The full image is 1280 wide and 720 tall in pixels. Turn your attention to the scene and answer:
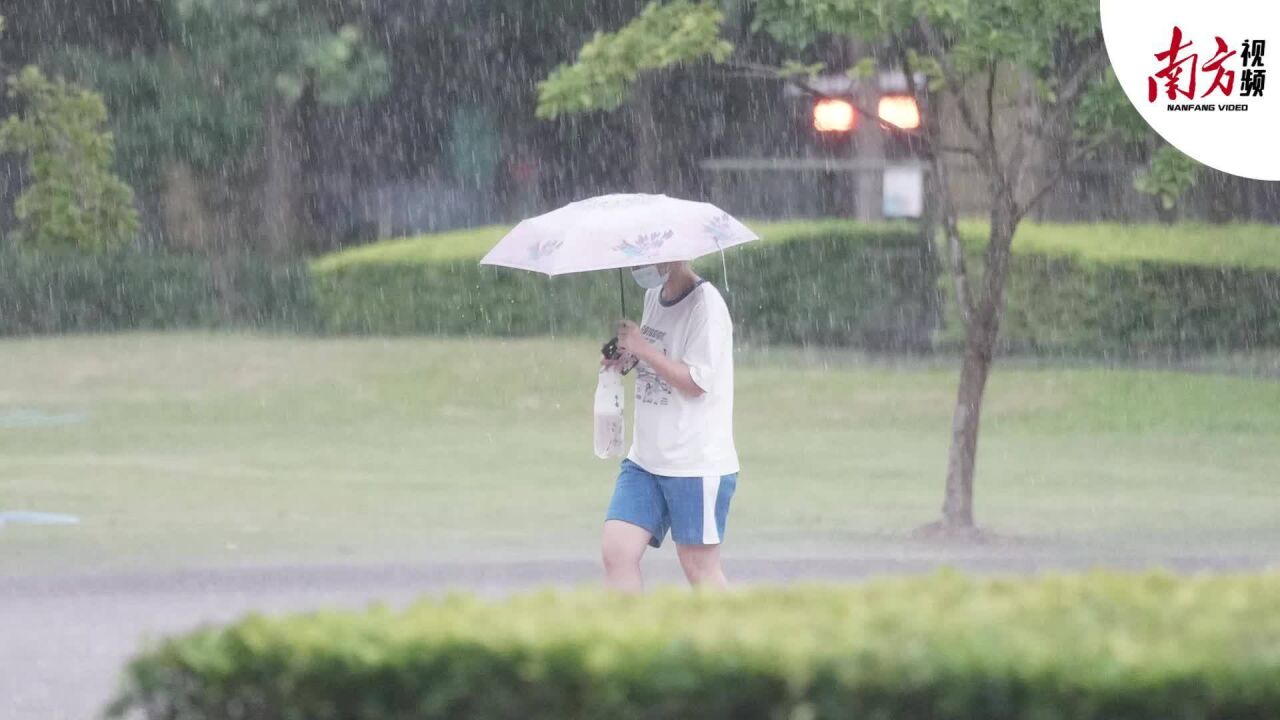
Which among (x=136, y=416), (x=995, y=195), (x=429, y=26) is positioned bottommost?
(x=136, y=416)

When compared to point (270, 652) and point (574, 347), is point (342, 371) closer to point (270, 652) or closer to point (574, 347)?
point (574, 347)

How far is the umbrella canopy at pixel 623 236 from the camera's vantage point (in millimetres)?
7086

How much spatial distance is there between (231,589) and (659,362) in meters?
3.68

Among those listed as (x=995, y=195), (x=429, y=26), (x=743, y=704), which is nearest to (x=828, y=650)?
(x=743, y=704)

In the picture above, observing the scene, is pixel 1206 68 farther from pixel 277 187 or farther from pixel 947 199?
pixel 277 187

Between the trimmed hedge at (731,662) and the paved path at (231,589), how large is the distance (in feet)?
12.2

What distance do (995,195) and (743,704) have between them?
8.09m

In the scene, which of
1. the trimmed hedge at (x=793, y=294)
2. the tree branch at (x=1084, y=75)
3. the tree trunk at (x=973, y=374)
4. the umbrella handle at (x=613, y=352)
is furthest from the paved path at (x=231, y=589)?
the trimmed hedge at (x=793, y=294)

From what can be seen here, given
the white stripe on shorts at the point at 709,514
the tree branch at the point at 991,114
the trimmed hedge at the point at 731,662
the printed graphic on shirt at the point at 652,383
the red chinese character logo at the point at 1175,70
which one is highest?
the red chinese character logo at the point at 1175,70

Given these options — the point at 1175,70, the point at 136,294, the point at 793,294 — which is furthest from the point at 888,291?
the point at 1175,70

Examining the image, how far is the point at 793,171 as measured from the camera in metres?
34.4

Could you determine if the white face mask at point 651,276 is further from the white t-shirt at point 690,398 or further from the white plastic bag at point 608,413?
the white plastic bag at point 608,413

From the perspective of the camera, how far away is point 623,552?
7148mm

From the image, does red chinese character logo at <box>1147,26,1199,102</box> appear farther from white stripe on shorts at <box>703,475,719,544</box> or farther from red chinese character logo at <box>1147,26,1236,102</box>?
white stripe on shorts at <box>703,475,719,544</box>
